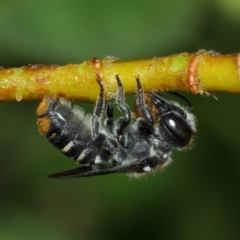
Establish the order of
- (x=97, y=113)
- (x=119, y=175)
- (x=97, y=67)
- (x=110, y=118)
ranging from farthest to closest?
(x=119, y=175) < (x=110, y=118) < (x=97, y=113) < (x=97, y=67)

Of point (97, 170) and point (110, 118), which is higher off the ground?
point (110, 118)

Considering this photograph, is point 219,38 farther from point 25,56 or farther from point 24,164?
point 24,164

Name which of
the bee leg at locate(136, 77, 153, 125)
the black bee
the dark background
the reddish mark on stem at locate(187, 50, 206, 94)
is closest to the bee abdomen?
the black bee

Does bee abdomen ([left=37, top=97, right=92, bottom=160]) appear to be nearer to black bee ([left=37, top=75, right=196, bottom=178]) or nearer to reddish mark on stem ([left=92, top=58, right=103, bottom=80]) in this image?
black bee ([left=37, top=75, right=196, bottom=178])

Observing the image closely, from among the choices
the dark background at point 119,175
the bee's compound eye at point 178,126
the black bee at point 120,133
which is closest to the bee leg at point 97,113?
the black bee at point 120,133

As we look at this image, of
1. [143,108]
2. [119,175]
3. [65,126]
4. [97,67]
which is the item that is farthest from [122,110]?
[119,175]

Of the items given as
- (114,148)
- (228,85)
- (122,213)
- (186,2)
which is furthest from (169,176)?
(228,85)

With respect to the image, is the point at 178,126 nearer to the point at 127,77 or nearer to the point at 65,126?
the point at 65,126
